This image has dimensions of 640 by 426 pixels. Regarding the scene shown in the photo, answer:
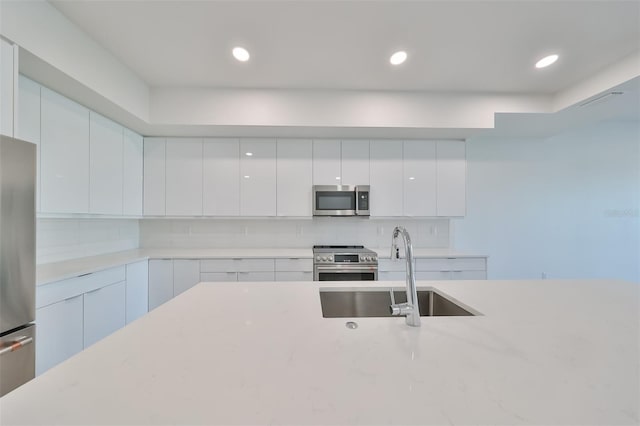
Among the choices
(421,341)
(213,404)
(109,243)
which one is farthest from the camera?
(109,243)

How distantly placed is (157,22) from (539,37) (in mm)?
2865

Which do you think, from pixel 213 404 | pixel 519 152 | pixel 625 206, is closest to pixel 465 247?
pixel 519 152

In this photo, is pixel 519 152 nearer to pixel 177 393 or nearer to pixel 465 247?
pixel 465 247

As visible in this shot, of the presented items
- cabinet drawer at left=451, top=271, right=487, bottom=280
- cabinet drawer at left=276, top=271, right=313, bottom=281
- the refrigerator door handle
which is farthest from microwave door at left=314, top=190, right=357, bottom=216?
the refrigerator door handle

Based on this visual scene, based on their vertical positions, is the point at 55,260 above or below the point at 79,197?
below

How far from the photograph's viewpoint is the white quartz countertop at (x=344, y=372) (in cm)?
51

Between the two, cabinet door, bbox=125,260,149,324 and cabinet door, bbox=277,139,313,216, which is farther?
cabinet door, bbox=277,139,313,216

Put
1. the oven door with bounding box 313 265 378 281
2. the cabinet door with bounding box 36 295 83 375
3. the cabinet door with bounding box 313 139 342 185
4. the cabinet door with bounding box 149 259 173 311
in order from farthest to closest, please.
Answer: the cabinet door with bounding box 313 139 342 185 < the oven door with bounding box 313 265 378 281 < the cabinet door with bounding box 149 259 173 311 < the cabinet door with bounding box 36 295 83 375

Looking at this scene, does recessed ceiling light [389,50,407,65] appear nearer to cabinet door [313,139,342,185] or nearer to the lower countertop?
cabinet door [313,139,342,185]

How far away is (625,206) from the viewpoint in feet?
12.2

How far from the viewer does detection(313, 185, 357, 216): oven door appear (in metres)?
3.13

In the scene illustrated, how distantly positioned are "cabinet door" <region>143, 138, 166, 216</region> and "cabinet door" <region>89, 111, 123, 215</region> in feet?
1.22

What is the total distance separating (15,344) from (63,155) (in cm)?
153

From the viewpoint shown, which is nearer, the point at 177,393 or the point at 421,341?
the point at 177,393
